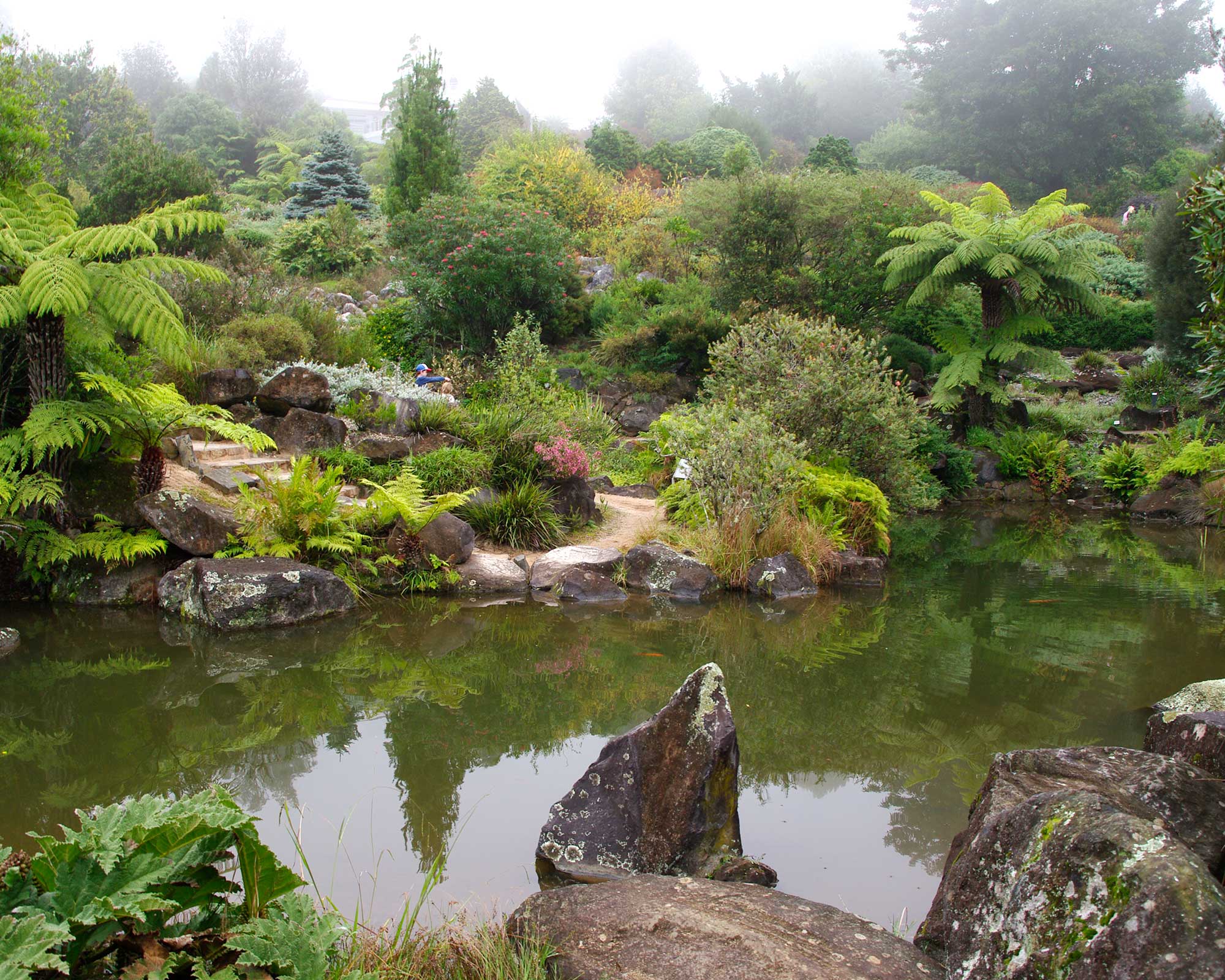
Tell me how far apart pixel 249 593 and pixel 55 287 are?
8.13 ft

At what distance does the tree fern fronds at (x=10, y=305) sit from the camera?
19.6 feet

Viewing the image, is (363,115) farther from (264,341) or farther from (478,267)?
(264,341)

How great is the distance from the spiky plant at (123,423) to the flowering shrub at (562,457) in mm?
2695

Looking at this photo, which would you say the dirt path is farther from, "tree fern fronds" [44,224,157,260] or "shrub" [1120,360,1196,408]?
"shrub" [1120,360,1196,408]

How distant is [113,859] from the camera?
2002mm

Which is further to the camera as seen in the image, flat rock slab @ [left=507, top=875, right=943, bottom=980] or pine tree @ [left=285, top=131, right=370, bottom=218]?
pine tree @ [left=285, top=131, right=370, bottom=218]

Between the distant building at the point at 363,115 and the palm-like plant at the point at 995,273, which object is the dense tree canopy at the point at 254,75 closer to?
the distant building at the point at 363,115

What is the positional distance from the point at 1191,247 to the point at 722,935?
17.9 m

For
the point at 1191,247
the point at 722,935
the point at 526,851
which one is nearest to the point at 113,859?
the point at 722,935

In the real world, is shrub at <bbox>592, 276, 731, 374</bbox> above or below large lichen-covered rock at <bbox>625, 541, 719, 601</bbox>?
above

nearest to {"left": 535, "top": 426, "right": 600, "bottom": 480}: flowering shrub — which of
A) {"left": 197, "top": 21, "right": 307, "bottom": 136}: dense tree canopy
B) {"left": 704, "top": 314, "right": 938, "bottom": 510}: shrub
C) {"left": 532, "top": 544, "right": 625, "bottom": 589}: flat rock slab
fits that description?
{"left": 532, "top": 544, "right": 625, "bottom": 589}: flat rock slab

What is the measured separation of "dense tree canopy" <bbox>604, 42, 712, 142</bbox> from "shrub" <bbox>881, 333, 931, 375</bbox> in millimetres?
41911

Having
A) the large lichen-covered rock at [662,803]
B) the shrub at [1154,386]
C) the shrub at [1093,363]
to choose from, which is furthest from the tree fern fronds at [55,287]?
the shrub at [1093,363]

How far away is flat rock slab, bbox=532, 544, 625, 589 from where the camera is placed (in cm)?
800
